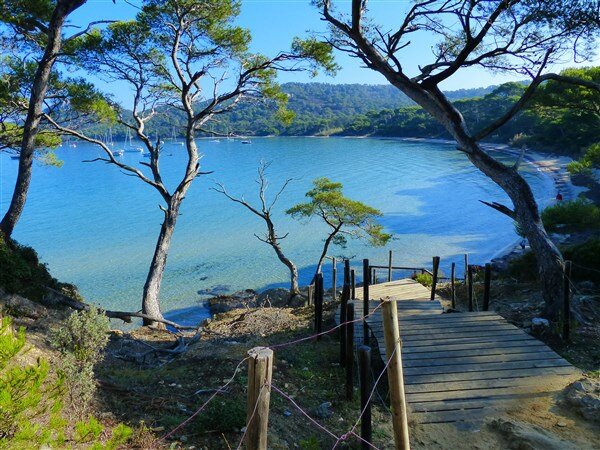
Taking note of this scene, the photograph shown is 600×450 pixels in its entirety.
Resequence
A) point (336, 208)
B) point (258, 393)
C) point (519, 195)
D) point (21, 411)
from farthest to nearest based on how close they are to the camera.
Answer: point (336, 208), point (519, 195), point (258, 393), point (21, 411)

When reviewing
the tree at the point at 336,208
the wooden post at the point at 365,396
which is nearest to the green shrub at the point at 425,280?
the tree at the point at 336,208

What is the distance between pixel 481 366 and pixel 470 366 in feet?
0.48

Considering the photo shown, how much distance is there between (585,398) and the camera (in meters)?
5.06

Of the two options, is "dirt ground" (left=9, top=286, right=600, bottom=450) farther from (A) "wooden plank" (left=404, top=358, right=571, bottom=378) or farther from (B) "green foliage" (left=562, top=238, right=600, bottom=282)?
(B) "green foliage" (left=562, top=238, right=600, bottom=282)

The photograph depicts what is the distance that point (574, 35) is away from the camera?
9.23m

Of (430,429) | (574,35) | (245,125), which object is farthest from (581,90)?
(245,125)

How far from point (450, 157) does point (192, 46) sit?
239ft

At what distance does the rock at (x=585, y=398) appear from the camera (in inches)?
193

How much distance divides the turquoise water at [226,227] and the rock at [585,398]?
17.5m

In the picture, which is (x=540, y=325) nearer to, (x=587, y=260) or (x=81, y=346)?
(x=587, y=260)

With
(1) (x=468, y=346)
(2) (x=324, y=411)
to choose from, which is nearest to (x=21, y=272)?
(2) (x=324, y=411)

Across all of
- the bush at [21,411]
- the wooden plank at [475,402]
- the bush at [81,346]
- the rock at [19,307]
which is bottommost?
the wooden plank at [475,402]

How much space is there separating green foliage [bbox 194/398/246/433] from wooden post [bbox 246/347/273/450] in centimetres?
157

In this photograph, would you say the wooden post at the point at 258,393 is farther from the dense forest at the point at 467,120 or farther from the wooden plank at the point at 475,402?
the dense forest at the point at 467,120
